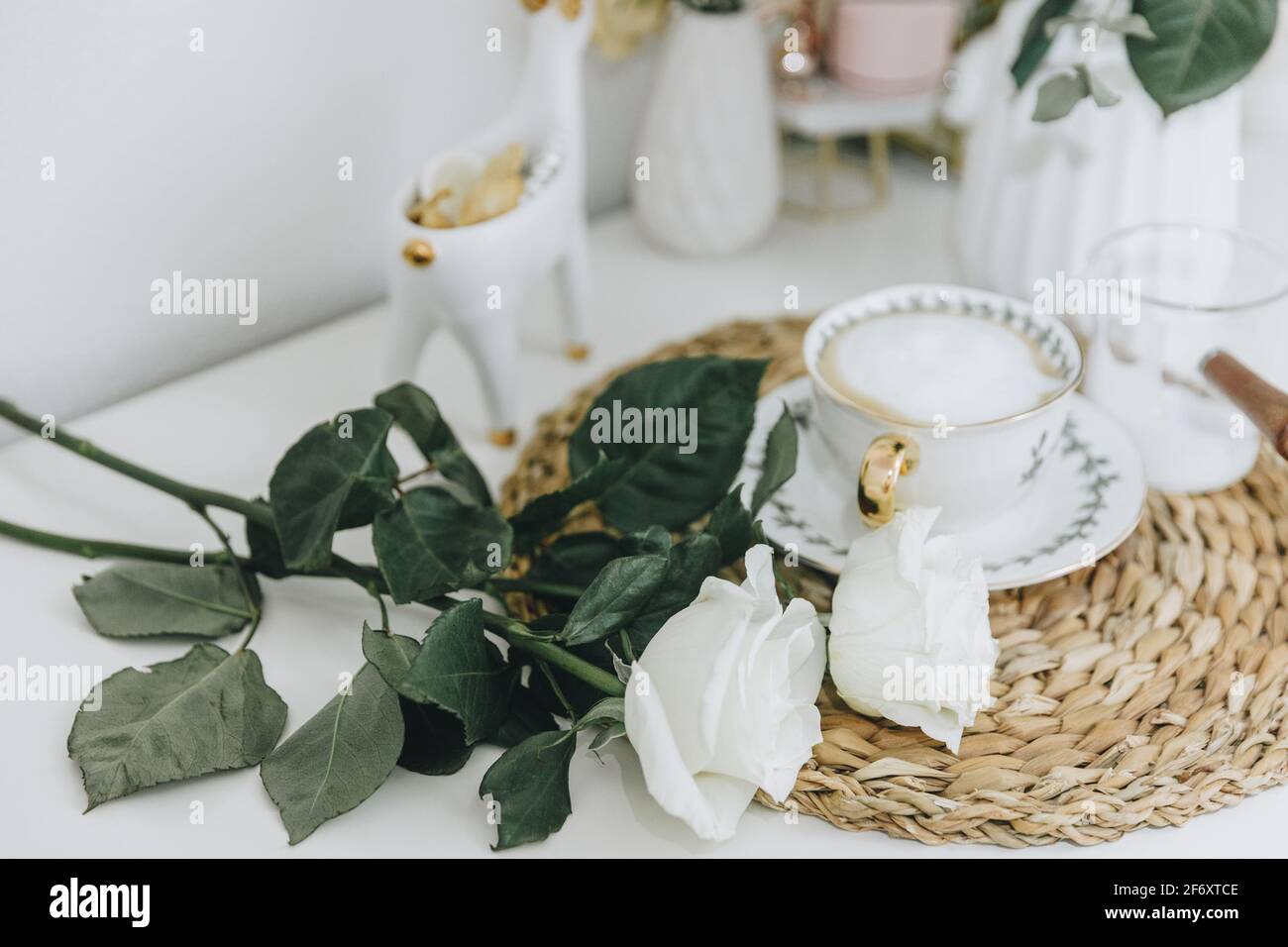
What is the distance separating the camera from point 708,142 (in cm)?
72

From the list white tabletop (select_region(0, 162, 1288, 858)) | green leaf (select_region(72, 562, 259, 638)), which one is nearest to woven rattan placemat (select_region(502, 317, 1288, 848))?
white tabletop (select_region(0, 162, 1288, 858))

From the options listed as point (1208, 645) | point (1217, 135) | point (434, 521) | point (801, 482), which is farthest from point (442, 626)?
point (1217, 135)

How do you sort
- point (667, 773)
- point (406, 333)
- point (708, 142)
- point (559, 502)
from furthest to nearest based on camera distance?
point (708, 142)
point (406, 333)
point (559, 502)
point (667, 773)

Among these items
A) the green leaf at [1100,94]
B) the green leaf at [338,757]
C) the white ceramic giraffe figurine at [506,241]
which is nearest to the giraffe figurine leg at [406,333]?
the white ceramic giraffe figurine at [506,241]

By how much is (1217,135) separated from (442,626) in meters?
0.46

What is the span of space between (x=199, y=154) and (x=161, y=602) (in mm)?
253

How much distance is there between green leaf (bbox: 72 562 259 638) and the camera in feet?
1.52

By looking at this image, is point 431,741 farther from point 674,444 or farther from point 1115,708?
point 1115,708

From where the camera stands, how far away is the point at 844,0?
2.44 ft

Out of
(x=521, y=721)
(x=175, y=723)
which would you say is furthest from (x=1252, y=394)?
(x=175, y=723)

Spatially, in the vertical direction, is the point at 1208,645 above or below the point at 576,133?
below

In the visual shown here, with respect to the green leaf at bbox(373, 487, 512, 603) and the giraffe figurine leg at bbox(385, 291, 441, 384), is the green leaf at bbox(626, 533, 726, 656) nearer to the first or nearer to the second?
the green leaf at bbox(373, 487, 512, 603)

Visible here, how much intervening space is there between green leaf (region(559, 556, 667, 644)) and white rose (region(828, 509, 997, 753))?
6 cm
